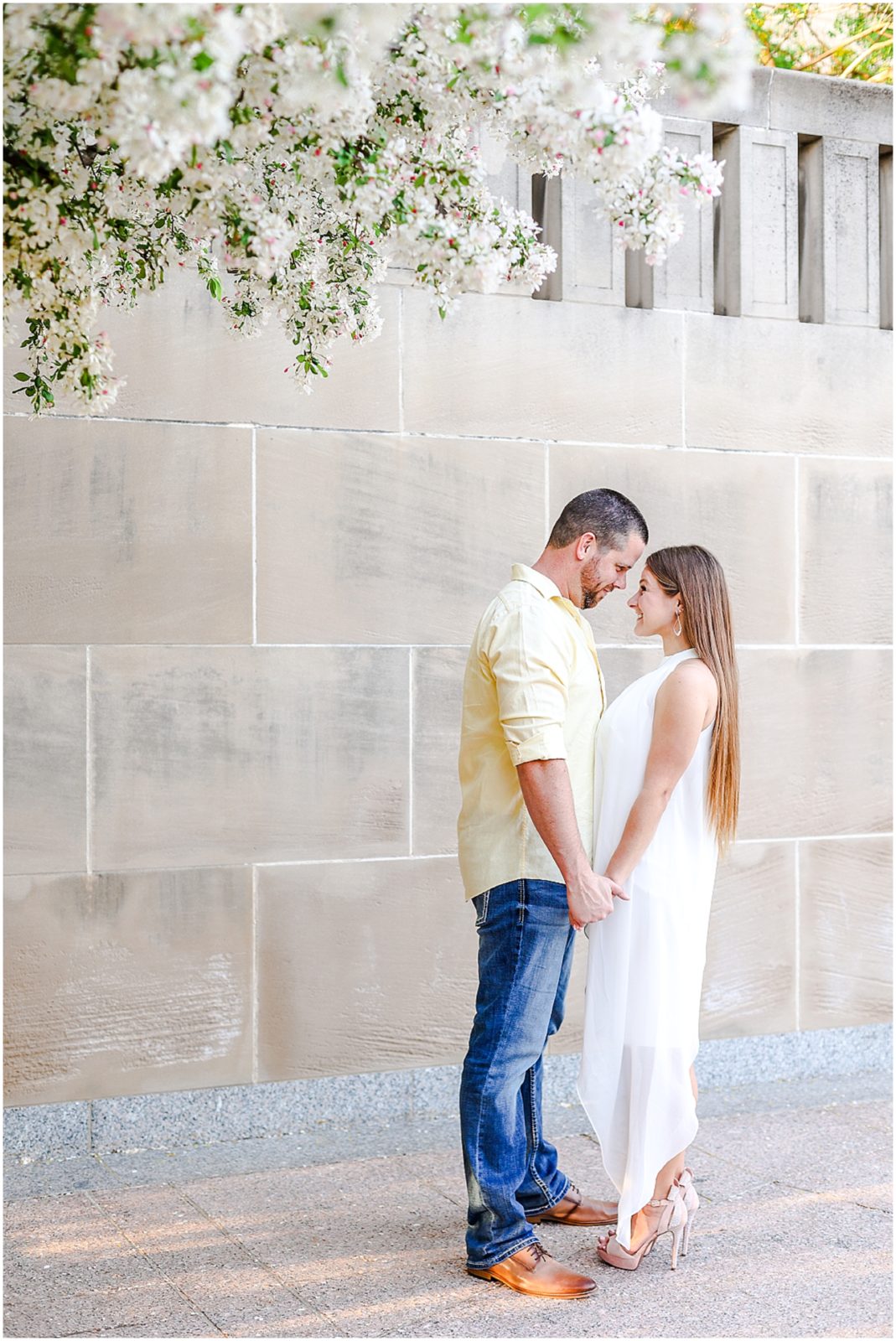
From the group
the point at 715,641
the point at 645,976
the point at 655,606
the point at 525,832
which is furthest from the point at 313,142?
the point at 645,976

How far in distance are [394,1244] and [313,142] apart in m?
3.17

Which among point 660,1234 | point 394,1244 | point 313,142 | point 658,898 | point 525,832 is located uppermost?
point 313,142

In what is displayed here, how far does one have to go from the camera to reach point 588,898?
12.3 feet

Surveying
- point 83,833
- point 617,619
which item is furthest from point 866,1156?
point 83,833

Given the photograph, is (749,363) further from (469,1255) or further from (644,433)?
(469,1255)

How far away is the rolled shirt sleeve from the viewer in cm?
369

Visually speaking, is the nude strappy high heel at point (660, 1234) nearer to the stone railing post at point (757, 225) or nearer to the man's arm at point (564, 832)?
the man's arm at point (564, 832)

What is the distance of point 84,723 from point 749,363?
11.0 feet

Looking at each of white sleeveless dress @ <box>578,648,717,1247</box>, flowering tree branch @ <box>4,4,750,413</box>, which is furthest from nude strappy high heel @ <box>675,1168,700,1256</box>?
flowering tree branch @ <box>4,4,750,413</box>

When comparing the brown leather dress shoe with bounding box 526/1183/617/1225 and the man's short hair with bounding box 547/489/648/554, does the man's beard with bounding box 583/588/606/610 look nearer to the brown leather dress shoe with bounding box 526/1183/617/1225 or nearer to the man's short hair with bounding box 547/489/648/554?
the man's short hair with bounding box 547/489/648/554

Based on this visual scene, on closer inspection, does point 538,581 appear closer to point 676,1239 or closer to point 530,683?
point 530,683

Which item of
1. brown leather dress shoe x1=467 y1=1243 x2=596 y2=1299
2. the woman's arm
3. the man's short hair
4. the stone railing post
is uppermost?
the stone railing post

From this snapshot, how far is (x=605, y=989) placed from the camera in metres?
3.97

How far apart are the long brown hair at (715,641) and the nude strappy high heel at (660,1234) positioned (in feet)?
3.64
